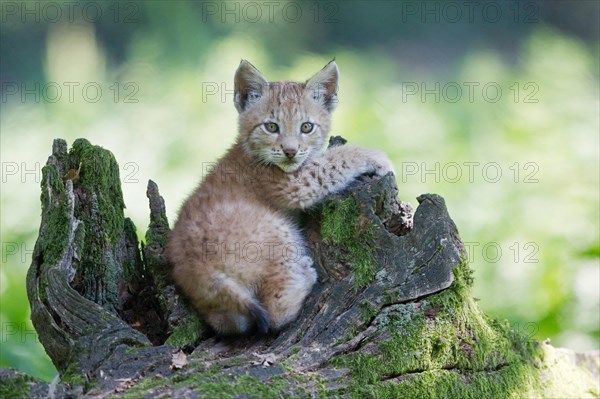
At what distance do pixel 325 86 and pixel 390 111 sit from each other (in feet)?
13.1

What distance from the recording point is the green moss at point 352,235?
14.0ft

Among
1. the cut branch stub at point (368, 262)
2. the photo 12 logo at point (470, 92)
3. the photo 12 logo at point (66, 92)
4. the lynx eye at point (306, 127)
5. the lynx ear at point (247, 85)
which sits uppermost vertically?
the photo 12 logo at point (470, 92)

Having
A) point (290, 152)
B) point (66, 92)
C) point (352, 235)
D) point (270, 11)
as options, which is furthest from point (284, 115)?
point (270, 11)

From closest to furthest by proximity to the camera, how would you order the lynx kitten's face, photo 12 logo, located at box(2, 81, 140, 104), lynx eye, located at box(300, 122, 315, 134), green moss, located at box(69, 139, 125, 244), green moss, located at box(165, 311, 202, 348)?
green moss, located at box(165, 311, 202, 348) → green moss, located at box(69, 139, 125, 244) → the lynx kitten's face → lynx eye, located at box(300, 122, 315, 134) → photo 12 logo, located at box(2, 81, 140, 104)

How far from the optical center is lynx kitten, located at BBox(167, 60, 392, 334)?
4.38 metres

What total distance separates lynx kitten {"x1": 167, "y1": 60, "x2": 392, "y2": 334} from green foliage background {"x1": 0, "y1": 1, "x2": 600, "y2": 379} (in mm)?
2148

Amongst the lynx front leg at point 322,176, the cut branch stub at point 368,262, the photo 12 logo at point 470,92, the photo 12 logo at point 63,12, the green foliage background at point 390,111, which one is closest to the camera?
the cut branch stub at point 368,262

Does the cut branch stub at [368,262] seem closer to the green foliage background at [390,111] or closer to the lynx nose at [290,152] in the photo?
the lynx nose at [290,152]

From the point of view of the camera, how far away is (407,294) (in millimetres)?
4090

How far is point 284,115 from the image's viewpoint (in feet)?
17.1

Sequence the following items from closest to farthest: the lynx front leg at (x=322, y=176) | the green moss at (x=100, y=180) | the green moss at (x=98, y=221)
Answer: the green moss at (x=98, y=221) → the green moss at (x=100, y=180) → the lynx front leg at (x=322, y=176)

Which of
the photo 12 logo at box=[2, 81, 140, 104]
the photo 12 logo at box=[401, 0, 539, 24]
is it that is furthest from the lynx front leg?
the photo 12 logo at box=[401, 0, 539, 24]

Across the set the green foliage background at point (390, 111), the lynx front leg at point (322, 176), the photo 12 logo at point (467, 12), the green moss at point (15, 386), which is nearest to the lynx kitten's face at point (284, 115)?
the lynx front leg at point (322, 176)

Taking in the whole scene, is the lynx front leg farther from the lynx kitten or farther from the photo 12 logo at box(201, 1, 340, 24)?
the photo 12 logo at box(201, 1, 340, 24)
